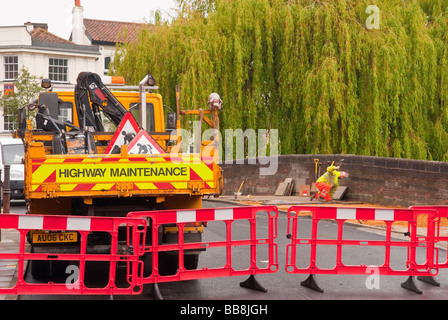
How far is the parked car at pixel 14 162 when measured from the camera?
70.1 ft

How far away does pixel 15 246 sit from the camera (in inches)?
502

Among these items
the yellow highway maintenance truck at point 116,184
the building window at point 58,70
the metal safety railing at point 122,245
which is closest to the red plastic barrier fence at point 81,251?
the metal safety railing at point 122,245

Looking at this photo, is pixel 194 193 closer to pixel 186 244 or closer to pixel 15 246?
pixel 186 244

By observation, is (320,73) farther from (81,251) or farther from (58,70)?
(58,70)

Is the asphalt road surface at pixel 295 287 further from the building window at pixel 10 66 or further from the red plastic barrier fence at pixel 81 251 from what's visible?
the building window at pixel 10 66

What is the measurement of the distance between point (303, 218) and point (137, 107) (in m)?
7.71

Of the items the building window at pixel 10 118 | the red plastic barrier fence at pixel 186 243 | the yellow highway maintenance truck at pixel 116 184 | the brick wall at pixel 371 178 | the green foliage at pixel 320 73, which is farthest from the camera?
the building window at pixel 10 118


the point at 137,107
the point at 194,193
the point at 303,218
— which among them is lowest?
the point at 303,218

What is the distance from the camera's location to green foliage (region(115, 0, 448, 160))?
26.5m

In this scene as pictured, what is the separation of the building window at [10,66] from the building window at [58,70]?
92.9 inches

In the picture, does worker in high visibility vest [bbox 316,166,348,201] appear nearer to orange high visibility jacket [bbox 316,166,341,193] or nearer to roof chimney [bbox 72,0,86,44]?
orange high visibility jacket [bbox 316,166,341,193]

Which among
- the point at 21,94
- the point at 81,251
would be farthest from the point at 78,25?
the point at 81,251

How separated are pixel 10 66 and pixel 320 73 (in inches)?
1359
